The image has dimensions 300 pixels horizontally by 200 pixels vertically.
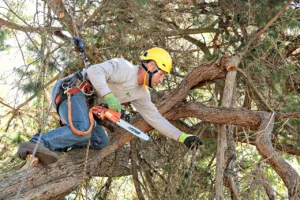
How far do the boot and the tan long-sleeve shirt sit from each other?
61 centimetres

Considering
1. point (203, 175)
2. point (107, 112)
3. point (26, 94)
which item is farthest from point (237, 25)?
point (26, 94)

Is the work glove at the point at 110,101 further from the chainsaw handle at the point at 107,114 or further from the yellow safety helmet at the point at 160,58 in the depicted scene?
the yellow safety helmet at the point at 160,58

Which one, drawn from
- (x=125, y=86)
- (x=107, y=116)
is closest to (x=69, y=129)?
(x=107, y=116)

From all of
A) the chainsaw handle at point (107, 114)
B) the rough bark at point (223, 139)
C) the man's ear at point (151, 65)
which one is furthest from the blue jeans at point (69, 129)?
the rough bark at point (223, 139)

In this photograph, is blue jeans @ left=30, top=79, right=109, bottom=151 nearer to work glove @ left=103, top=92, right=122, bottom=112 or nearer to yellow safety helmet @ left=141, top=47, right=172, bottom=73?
work glove @ left=103, top=92, right=122, bottom=112

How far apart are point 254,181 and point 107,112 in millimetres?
1331

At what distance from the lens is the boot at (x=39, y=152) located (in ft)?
10.4

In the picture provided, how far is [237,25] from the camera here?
4746 millimetres

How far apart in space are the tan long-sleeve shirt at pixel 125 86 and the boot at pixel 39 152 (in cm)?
61

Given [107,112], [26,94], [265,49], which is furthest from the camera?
[26,94]

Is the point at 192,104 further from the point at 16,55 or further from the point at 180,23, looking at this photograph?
the point at 16,55

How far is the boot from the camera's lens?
10.4 ft

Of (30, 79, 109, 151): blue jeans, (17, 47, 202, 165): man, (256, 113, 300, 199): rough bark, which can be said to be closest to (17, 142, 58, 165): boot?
(17, 47, 202, 165): man

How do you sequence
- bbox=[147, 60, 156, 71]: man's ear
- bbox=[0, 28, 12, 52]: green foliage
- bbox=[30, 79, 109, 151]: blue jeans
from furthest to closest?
bbox=[0, 28, 12, 52]: green foliage, bbox=[147, 60, 156, 71]: man's ear, bbox=[30, 79, 109, 151]: blue jeans
